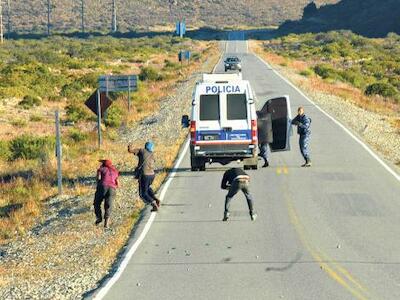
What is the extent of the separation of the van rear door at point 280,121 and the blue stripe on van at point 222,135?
1756 mm

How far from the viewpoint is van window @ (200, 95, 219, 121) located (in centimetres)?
2092

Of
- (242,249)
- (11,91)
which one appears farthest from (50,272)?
(11,91)

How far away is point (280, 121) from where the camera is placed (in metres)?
22.5

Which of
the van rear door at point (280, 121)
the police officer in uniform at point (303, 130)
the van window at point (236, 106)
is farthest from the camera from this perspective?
the police officer in uniform at point (303, 130)

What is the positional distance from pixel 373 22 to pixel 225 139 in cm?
12592

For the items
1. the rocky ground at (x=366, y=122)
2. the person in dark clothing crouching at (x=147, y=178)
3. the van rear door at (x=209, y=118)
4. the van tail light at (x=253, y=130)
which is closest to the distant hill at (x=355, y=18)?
the rocky ground at (x=366, y=122)

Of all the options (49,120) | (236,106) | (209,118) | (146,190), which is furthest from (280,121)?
(49,120)

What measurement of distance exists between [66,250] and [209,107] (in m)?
7.34

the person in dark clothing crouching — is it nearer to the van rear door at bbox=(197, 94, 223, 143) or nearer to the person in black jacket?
the person in black jacket

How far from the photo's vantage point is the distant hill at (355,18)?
13525cm

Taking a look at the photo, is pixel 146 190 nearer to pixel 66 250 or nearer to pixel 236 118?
pixel 66 250

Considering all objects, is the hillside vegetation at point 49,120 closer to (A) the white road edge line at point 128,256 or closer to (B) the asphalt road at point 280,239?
(A) the white road edge line at point 128,256

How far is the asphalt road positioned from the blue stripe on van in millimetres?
1238

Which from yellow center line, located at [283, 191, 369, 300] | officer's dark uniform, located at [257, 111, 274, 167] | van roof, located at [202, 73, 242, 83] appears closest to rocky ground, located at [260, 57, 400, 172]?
officer's dark uniform, located at [257, 111, 274, 167]
